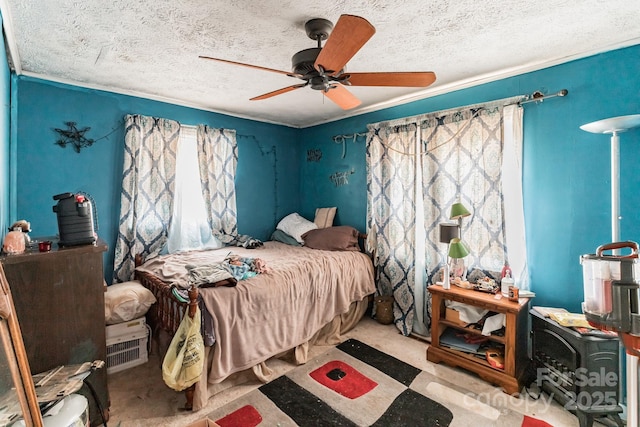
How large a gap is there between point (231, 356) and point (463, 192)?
98.7 inches

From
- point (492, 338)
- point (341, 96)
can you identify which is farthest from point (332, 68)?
point (492, 338)

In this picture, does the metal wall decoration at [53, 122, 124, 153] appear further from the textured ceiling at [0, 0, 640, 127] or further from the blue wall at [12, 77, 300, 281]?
the textured ceiling at [0, 0, 640, 127]

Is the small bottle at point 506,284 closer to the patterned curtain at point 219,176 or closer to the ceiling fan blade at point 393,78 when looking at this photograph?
the ceiling fan blade at point 393,78

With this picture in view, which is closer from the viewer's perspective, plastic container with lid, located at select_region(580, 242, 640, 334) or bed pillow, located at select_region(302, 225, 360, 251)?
plastic container with lid, located at select_region(580, 242, 640, 334)

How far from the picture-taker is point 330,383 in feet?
7.48

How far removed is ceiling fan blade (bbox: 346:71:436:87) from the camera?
171 cm

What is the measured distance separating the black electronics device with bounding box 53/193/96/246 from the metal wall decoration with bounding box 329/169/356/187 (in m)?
2.86

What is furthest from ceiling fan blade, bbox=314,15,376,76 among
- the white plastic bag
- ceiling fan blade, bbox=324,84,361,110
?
the white plastic bag

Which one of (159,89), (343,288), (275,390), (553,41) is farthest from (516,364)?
(159,89)

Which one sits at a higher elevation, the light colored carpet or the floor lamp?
the floor lamp

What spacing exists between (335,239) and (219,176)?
66.7 inches

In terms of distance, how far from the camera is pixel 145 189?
314 centimetres

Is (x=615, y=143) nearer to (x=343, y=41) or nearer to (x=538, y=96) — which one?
(x=538, y=96)

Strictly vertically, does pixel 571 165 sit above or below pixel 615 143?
below
